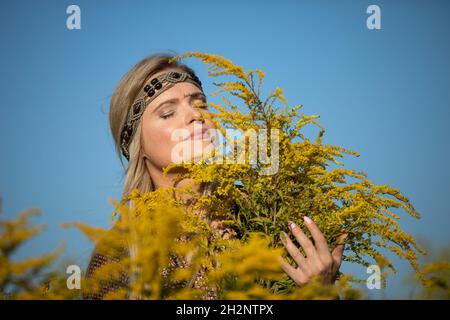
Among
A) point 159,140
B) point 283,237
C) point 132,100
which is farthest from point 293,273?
point 132,100

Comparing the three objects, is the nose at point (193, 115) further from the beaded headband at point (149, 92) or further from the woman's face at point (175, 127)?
the beaded headband at point (149, 92)

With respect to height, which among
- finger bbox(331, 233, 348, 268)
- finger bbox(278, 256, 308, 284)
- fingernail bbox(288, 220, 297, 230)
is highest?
fingernail bbox(288, 220, 297, 230)

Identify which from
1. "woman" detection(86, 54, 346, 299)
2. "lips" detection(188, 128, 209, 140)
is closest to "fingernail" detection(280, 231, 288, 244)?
"woman" detection(86, 54, 346, 299)

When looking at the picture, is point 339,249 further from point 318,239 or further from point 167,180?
point 167,180

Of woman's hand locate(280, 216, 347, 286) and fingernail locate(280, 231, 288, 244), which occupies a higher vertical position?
fingernail locate(280, 231, 288, 244)

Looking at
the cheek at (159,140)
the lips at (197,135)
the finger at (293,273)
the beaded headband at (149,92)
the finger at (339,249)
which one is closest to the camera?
the finger at (293,273)

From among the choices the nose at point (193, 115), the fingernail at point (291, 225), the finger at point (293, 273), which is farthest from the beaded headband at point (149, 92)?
the finger at point (293, 273)

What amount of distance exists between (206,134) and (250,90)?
0.99 meters

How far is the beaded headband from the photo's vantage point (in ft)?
11.2

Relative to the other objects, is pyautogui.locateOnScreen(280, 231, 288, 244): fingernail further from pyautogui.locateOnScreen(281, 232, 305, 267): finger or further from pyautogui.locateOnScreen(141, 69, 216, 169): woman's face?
pyautogui.locateOnScreen(141, 69, 216, 169): woman's face

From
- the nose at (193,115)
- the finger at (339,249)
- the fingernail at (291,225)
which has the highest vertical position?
the nose at (193,115)

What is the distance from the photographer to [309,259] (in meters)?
2.19

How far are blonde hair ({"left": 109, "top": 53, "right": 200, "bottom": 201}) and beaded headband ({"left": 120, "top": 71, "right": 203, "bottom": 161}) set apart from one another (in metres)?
0.08

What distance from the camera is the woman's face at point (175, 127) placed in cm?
306
